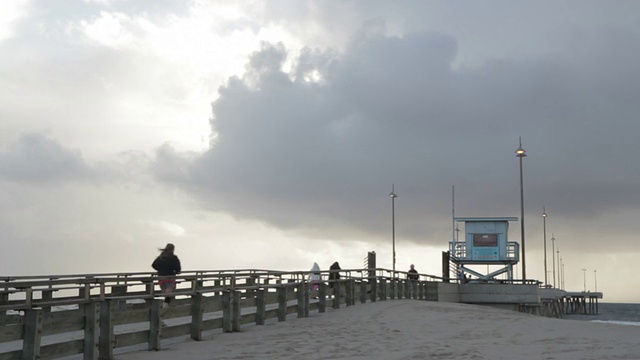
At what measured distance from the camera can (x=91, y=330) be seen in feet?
43.8

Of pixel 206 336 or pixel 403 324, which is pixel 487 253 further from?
pixel 206 336

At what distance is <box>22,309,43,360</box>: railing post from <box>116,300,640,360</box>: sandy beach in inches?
82.4

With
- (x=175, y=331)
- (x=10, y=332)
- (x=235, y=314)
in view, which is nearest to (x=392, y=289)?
(x=235, y=314)

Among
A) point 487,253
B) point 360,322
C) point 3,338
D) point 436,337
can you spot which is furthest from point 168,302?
point 487,253

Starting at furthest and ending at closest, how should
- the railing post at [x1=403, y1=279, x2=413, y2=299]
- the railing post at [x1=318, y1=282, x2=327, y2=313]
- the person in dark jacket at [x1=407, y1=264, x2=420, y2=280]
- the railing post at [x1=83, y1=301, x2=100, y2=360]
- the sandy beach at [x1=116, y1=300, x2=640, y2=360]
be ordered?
the person in dark jacket at [x1=407, y1=264, x2=420, y2=280], the railing post at [x1=403, y1=279, x2=413, y2=299], the railing post at [x1=318, y1=282, x2=327, y2=313], the sandy beach at [x1=116, y1=300, x2=640, y2=360], the railing post at [x1=83, y1=301, x2=100, y2=360]

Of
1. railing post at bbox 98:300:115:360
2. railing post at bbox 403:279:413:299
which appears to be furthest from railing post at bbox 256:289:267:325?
railing post at bbox 403:279:413:299

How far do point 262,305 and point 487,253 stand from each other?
4420 centimetres

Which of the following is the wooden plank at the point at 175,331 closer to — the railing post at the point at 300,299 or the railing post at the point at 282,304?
the railing post at the point at 282,304

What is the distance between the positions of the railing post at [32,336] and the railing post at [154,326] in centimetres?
315

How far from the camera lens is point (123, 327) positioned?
20.3 m

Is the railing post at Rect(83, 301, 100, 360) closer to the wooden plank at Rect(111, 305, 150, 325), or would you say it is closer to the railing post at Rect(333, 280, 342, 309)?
the wooden plank at Rect(111, 305, 150, 325)

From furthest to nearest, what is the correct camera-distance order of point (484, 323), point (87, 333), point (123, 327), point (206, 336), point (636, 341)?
point (484, 323), point (123, 327), point (206, 336), point (636, 341), point (87, 333)

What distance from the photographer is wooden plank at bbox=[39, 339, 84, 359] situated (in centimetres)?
1241

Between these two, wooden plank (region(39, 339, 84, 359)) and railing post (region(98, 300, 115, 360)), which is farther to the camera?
railing post (region(98, 300, 115, 360))
